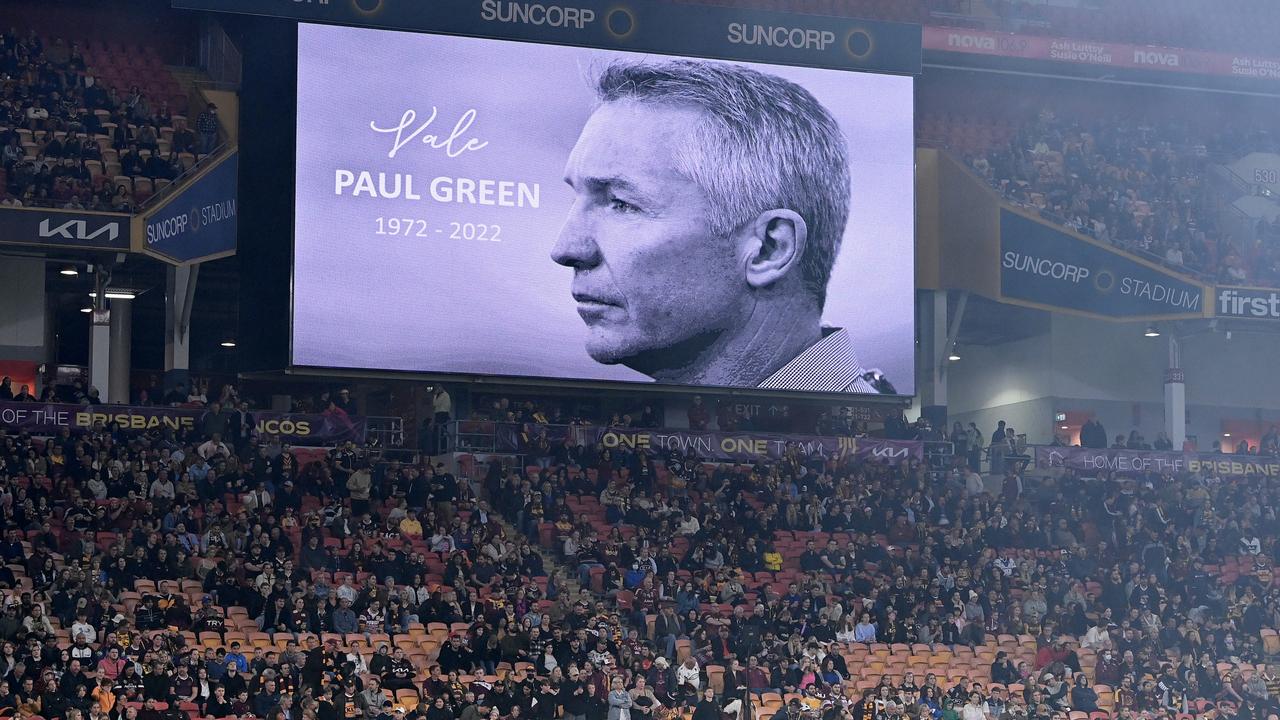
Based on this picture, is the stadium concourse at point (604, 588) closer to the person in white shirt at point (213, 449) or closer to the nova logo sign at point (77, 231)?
the person in white shirt at point (213, 449)

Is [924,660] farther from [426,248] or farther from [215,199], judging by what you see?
[215,199]

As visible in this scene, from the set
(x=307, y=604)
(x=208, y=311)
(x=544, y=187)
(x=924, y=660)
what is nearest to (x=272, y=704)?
(x=307, y=604)

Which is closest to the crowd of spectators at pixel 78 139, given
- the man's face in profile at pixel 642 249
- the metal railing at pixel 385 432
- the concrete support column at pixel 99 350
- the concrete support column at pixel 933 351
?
the concrete support column at pixel 99 350

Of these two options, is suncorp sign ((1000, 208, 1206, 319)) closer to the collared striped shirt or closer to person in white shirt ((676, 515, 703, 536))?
the collared striped shirt

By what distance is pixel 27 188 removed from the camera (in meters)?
28.6

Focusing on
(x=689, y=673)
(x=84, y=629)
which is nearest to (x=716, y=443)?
(x=689, y=673)

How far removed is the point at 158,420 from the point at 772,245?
29.9 feet

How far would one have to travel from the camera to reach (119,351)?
30781 millimetres

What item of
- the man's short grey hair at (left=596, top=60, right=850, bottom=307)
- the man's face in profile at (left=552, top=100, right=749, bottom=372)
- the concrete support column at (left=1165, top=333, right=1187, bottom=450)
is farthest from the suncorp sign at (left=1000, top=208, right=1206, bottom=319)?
the man's face in profile at (left=552, top=100, right=749, bottom=372)

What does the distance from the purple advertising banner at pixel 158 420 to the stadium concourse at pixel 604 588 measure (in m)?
0.84

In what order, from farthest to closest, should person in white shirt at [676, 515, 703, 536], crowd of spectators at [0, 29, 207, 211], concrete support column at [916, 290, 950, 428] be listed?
1. concrete support column at [916, 290, 950, 428]
2. crowd of spectators at [0, 29, 207, 211]
3. person in white shirt at [676, 515, 703, 536]

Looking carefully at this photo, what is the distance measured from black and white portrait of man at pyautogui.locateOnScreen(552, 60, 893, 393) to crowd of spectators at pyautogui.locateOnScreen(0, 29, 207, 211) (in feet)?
20.0

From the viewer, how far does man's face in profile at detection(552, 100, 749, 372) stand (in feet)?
96.3

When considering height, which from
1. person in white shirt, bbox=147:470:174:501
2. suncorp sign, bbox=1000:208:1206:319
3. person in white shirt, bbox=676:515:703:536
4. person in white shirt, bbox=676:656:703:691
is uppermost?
suncorp sign, bbox=1000:208:1206:319
